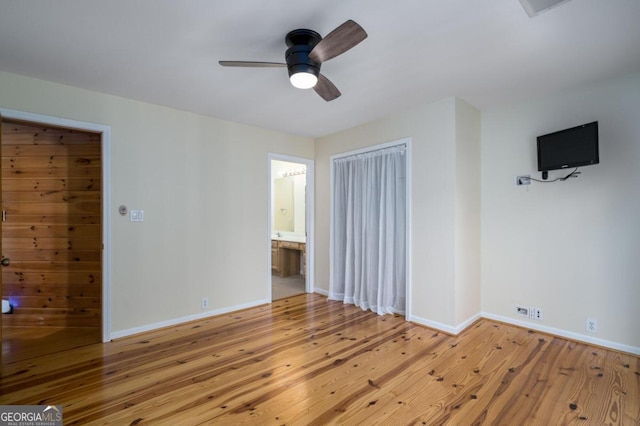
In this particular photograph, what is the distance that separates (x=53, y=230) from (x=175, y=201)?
1575 mm

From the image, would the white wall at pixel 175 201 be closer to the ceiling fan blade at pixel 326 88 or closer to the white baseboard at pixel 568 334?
the ceiling fan blade at pixel 326 88

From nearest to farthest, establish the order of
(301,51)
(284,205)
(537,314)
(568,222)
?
(301,51), (568,222), (537,314), (284,205)

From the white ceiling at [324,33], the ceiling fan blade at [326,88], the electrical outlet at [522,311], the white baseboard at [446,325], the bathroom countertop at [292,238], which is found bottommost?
the white baseboard at [446,325]

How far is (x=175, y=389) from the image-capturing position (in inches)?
88.0

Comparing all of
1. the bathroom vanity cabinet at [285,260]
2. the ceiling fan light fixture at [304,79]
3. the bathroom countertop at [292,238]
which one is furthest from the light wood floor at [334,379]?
the bathroom vanity cabinet at [285,260]

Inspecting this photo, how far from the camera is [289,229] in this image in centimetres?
671

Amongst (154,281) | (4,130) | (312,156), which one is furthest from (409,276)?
(4,130)

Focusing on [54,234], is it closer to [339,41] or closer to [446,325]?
[339,41]

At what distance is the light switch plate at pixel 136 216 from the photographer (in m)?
3.25

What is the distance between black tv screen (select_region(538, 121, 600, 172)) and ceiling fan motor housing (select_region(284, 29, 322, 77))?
2565mm

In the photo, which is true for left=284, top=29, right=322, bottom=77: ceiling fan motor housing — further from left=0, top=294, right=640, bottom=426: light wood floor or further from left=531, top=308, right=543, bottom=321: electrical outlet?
left=531, top=308, right=543, bottom=321: electrical outlet

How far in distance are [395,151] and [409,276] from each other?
1.59 metres

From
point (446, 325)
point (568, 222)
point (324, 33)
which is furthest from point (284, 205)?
point (568, 222)

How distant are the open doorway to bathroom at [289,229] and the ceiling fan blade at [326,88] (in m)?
2.88
